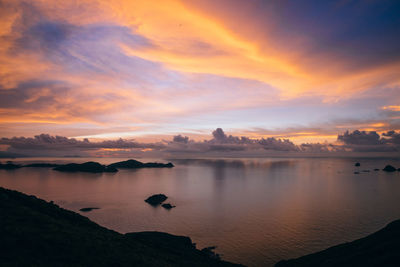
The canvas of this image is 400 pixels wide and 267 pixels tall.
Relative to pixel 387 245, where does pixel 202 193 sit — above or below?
below

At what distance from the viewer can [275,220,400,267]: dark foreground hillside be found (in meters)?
44.6

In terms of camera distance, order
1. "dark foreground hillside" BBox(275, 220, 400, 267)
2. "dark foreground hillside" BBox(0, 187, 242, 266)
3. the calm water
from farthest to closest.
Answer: the calm water < "dark foreground hillside" BBox(275, 220, 400, 267) < "dark foreground hillside" BBox(0, 187, 242, 266)

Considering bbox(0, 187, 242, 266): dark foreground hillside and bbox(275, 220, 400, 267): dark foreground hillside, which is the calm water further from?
bbox(0, 187, 242, 266): dark foreground hillside

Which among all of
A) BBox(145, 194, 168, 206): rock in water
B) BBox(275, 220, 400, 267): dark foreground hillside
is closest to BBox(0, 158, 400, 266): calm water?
BBox(145, 194, 168, 206): rock in water

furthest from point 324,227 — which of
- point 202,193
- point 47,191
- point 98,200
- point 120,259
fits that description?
point 47,191

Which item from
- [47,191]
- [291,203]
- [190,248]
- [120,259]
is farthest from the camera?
[47,191]

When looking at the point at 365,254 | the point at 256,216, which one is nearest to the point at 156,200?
the point at 256,216

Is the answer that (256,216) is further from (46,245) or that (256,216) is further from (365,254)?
(46,245)

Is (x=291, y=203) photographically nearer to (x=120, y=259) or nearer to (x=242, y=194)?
(x=242, y=194)

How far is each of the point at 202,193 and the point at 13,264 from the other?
156907mm

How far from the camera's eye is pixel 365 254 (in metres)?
49.4

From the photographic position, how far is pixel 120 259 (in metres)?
37.6

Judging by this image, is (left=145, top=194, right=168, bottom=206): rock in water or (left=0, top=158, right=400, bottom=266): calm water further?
(left=145, top=194, right=168, bottom=206): rock in water

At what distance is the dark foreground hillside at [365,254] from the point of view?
44566mm
